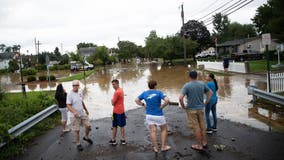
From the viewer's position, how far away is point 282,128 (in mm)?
7215

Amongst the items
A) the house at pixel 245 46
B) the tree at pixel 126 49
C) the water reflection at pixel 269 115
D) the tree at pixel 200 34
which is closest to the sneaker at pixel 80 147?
the water reflection at pixel 269 115

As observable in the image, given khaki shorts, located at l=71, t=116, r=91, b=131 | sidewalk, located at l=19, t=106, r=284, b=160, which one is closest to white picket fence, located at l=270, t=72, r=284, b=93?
sidewalk, located at l=19, t=106, r=284, b=160

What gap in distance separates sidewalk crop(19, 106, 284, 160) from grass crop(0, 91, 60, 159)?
0.32m

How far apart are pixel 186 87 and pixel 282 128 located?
3.43 meters

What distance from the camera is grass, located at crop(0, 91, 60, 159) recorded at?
6.44 meters

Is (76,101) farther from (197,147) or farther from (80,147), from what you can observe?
(197,147)

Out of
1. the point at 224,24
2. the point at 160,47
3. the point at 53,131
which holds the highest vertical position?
the point at 224,24

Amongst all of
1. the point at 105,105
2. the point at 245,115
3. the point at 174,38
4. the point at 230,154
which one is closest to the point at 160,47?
the point at 174,38

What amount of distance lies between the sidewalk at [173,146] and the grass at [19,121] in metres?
0.32

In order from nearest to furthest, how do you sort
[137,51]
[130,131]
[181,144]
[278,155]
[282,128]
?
[278,155]
[181,144]
[282,128]
[130,131]
[137,51]

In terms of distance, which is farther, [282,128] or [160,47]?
[160,47]

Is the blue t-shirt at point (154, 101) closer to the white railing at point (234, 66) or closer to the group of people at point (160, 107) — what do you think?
the group of people at point (160, 107)

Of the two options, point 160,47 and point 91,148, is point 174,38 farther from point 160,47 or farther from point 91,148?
point 91,148

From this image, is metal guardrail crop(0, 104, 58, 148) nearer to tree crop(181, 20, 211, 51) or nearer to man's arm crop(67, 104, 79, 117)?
man's arm crop(67, 104, 79, 117)
